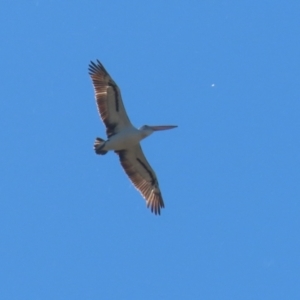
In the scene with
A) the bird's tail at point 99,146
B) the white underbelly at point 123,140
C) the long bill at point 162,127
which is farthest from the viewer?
the long bill at point 162,127

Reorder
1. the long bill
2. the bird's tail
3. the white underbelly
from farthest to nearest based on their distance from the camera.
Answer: the long bill, the white underbelly, the bird's tail

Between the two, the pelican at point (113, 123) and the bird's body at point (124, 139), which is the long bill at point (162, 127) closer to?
the pelican at point (113, 123)

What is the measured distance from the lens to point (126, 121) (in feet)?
173

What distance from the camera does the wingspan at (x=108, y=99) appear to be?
5244cm

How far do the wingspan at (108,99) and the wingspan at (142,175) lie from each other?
3.39 feet

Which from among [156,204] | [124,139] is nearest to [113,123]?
[124,139]

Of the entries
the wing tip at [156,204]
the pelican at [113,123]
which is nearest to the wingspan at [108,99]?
the pelican at [113,123]

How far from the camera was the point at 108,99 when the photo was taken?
2066 inches

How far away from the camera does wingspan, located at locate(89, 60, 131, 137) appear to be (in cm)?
5244

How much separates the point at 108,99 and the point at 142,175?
269 centimetres

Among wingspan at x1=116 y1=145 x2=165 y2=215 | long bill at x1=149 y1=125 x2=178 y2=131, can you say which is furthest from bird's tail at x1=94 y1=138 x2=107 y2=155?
long bill at x1=149 y1=125 x2=178 y2=131

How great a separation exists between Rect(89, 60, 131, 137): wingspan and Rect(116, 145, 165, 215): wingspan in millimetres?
1034

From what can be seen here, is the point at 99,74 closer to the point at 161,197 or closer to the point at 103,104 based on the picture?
the point at 103,104

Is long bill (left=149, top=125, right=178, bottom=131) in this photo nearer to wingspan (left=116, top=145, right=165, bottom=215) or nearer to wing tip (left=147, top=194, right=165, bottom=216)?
wingspan (left=116, top=145, right=165, bottom=215)
